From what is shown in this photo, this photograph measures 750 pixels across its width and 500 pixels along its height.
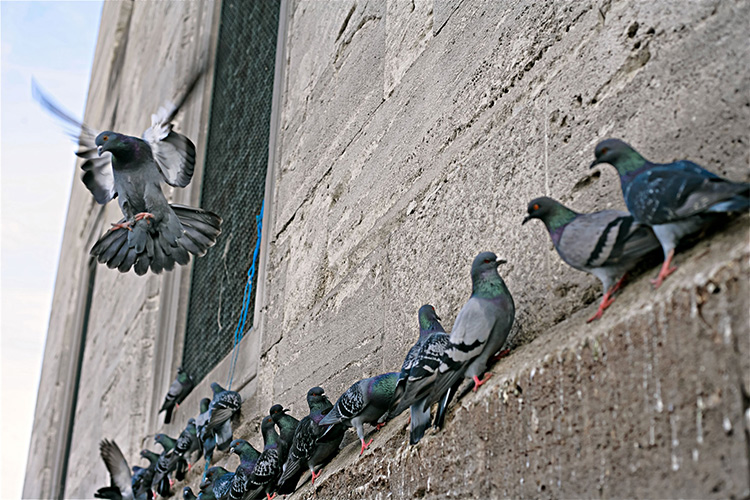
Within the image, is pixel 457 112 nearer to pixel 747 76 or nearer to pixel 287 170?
pixel 747 76

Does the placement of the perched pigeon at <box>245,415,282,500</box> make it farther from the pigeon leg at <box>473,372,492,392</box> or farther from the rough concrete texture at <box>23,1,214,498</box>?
the rough concrete texture at <box>23,1,214,498</box>

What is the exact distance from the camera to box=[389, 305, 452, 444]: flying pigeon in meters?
1.73

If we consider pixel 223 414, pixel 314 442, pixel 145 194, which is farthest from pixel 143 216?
pixel 223 414

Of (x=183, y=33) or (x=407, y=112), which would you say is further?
(x=183, y=33)

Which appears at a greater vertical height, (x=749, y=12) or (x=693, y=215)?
(x=749, y=12)

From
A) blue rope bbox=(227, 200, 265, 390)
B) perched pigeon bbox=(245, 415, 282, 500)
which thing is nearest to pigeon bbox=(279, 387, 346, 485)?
perched pigeon bbox=(245, 415, 282, 500)

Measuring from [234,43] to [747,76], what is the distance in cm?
413

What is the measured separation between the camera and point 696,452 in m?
1.15

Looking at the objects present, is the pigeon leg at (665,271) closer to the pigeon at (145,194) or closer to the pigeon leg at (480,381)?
the pigeon leg at (480,381)

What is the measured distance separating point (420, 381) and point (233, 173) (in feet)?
10.1

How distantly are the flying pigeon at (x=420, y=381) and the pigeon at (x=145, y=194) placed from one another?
77cm

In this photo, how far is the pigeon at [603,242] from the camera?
1.41m

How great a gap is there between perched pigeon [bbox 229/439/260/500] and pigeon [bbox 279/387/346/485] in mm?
270

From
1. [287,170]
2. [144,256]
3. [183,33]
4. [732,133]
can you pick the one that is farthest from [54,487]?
[732,133]
